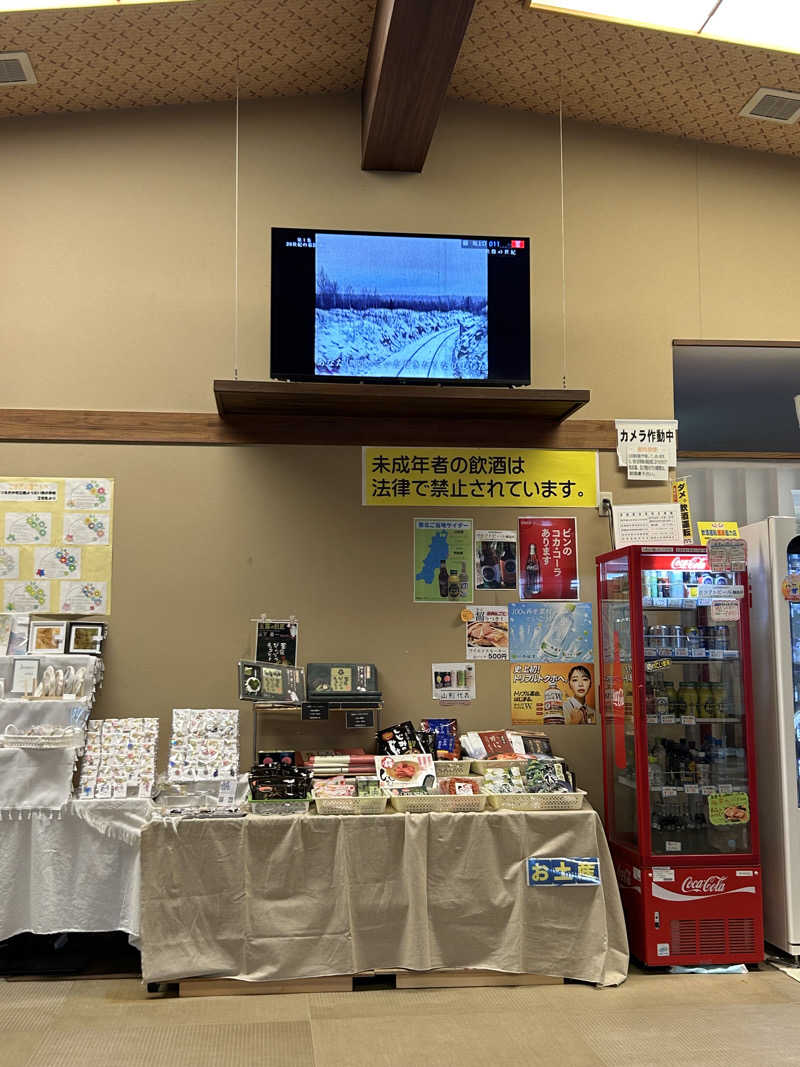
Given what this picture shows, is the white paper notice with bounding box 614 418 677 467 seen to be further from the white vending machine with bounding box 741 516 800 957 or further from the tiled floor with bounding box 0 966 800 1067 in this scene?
the tiled floor with bounding box 0 966 800 1067

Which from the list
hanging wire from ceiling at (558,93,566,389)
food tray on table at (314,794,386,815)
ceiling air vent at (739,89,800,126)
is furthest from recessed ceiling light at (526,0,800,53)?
food tray on table at (314,794,386,815)

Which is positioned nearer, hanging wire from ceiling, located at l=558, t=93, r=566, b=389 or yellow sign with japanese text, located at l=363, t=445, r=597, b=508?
yellow sign with japanese text, located at l=363, t=445, r=597, b=508

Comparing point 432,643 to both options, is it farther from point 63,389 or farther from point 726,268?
point 726,268

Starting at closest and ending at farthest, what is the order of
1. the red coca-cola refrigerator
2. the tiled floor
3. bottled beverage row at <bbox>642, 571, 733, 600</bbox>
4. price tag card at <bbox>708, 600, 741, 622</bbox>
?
the tiled floor < the red coca-cola refrigerator < price tag card at <bbox>708, 600, 741, 622</bbox> < bottled beverage row at <bbox>642, 571, 733, 600</bbox>

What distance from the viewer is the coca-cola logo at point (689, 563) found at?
4.88 metres

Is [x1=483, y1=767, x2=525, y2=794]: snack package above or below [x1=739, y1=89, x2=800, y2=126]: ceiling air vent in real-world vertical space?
below

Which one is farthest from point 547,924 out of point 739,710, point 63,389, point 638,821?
point 63,389

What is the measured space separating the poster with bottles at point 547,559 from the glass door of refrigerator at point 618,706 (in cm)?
18

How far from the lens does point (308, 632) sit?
5.20m

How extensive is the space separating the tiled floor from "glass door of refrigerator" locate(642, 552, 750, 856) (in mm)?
697

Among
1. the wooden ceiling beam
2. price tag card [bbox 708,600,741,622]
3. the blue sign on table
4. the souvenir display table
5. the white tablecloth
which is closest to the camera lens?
the wooden ceiling beam

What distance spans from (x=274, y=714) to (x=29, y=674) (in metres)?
1.20

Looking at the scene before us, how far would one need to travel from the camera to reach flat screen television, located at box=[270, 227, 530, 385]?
4828 mm

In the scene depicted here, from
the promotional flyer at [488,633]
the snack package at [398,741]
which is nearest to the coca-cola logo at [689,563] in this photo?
the promotional flyer at [488,633]
